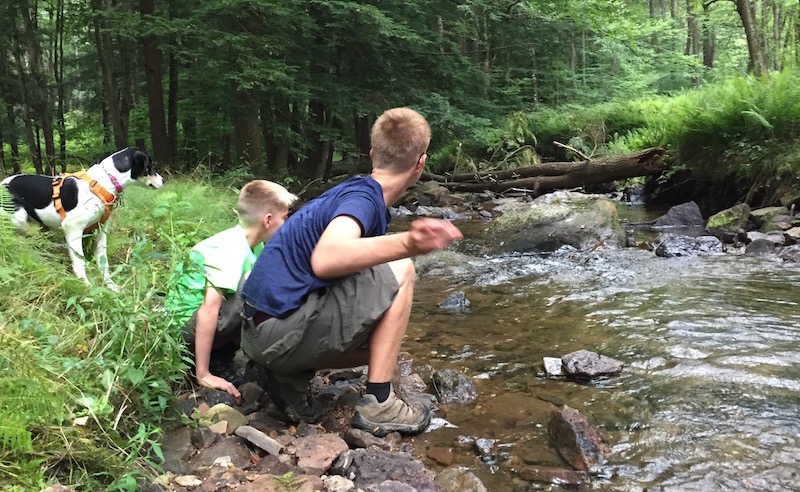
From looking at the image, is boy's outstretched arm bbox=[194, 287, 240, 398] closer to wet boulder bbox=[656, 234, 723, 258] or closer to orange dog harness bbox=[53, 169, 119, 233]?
orange dog harness bbox=[53, 169, 119, 233]

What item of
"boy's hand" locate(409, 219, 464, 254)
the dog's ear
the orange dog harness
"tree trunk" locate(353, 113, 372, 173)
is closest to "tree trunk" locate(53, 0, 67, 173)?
"tree trunk" locate(353, 113, 372, 173)

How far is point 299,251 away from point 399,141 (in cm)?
69

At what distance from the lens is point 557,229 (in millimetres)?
8445

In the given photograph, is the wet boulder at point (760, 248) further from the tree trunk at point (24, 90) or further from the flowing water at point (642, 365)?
the tree trunk at point (24, 90)

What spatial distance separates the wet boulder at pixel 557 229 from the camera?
8.27 meters

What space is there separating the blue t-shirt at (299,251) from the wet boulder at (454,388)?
4.03 ft

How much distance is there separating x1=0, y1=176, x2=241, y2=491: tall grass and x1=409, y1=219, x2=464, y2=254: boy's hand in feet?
3.97

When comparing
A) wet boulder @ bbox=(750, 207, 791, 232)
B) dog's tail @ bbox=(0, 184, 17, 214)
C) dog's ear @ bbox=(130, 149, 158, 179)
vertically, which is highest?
dog's ear @ bbox=(130, 149, 158, 179)

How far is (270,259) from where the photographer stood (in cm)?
261

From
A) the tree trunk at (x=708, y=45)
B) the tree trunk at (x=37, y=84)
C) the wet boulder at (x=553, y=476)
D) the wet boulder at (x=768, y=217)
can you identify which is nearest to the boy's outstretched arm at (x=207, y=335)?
the wet boulder at (x=553, y=476)

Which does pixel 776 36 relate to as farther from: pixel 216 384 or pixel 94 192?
pixel 216 384

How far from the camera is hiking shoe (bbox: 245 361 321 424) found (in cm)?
273

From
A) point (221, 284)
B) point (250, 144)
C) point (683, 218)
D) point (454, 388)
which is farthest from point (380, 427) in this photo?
point (250, 144)

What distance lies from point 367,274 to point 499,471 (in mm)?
1096
